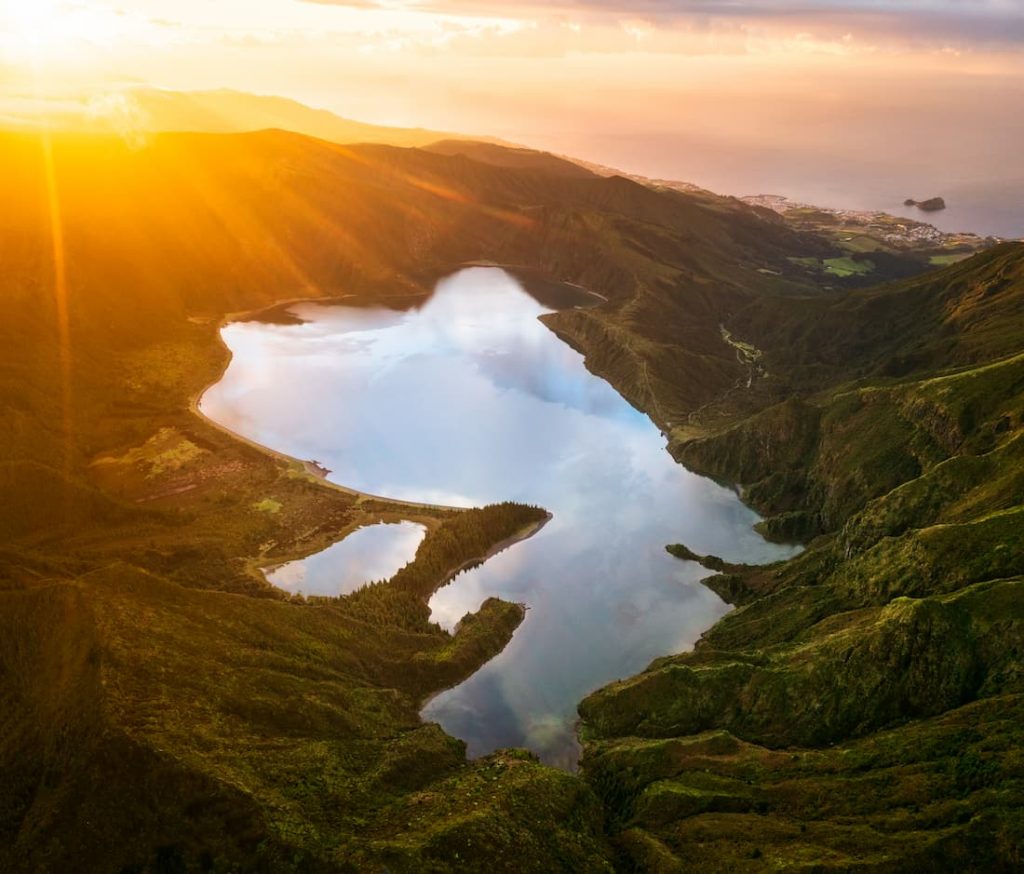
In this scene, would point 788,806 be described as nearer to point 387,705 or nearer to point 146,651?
point 387,705

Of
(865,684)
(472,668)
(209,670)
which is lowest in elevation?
(472,668)

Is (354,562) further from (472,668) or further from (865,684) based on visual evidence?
(865,684)

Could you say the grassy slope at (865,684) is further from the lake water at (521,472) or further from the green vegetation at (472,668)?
the lake water at (521,472)

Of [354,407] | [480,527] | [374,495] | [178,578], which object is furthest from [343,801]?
[354,407]

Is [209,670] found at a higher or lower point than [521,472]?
higher

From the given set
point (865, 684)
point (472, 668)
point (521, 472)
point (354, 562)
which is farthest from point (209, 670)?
point (521, 472)

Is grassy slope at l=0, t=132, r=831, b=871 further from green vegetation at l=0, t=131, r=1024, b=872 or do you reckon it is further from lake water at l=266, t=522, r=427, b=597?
lake water at l=266, t=522, r=427, b=597
